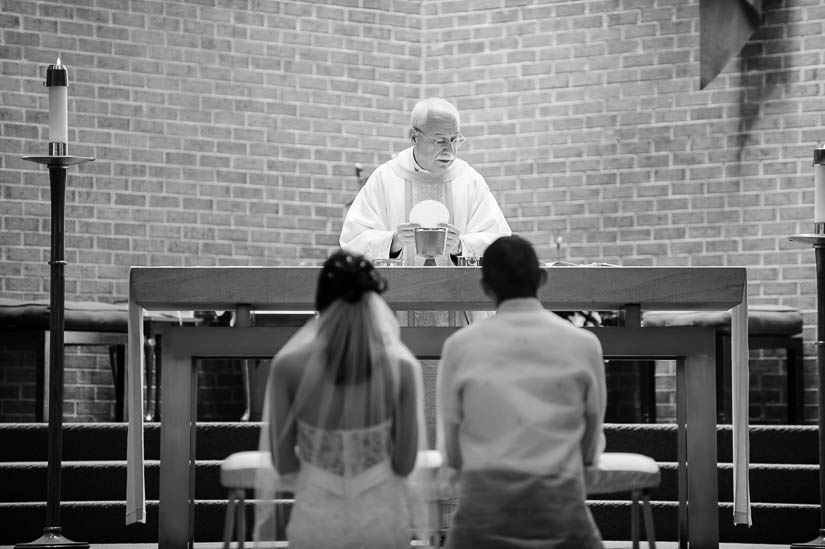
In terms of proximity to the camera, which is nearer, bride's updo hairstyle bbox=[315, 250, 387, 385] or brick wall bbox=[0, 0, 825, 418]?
bride's updo hairstyle bbox=[315, 250, 387, 385]

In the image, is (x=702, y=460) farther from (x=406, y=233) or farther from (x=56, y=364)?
(x=56, y=364)

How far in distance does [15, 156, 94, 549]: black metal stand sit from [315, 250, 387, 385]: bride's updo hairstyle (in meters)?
2.30

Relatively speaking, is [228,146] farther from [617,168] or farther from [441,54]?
[617,168]

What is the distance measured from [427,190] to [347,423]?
10.3 feet

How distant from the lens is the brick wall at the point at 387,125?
8.20 metres

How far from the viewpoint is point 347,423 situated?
3.06 metres

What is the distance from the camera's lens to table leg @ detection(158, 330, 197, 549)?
14.6ft

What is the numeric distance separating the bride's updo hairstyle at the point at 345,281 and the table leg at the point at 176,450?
61.1 inches

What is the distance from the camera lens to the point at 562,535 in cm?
305

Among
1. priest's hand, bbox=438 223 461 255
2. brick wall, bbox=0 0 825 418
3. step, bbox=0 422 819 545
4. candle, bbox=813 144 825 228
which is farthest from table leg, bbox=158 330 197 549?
brick wall, bbox=0 0 825 418

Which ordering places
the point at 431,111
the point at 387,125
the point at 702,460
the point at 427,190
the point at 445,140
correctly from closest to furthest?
the point at 702,460 → the point at 431,111 → the point at 445,140 → the point at 427,190 → the point at 387,125

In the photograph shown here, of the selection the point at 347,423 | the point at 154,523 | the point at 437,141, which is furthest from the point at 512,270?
the point at 154,523

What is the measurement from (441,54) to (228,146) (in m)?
1.75

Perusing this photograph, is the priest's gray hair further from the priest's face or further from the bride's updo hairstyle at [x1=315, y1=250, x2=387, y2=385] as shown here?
the bride's updo hairstyle at [x1=315, y1=250, x2=387, y2=385]
